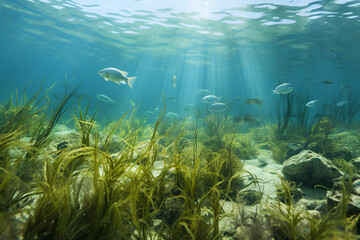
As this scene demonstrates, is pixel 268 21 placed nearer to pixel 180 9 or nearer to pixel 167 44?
pixel 180 9

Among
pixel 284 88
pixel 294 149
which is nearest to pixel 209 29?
pixel 284 88

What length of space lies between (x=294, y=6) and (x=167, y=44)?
574 inches

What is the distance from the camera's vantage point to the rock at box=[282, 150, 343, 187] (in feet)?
10.6

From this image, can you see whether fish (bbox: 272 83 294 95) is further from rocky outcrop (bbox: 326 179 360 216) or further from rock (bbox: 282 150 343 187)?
rocky outcrop (bbox: 326 179 360 216)

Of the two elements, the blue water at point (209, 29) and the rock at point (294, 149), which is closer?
the rock at point (294, 149)

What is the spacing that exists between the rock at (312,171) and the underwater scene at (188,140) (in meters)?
0.02

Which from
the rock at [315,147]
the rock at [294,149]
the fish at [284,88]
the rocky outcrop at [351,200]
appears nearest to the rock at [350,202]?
the rocky outcrop at [351,200]

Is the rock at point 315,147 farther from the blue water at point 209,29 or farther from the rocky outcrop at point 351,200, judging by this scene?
the blue water at point 209,29

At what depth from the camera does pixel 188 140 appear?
5027 mm

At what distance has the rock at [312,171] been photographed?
3227mm

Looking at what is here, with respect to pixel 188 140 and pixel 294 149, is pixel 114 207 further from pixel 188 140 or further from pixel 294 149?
pixel 294 149

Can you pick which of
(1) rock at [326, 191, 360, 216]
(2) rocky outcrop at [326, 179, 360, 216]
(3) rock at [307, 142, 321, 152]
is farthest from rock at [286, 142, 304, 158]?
(1) rock at [326, 191, 360, 216]

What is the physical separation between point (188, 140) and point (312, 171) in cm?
309

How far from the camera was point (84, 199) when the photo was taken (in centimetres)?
152
